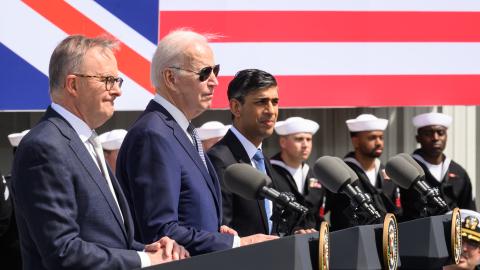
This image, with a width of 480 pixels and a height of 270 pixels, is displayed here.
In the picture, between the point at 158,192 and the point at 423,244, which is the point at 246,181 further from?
the point at 423,244

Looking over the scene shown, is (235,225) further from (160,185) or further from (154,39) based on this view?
(154,39)

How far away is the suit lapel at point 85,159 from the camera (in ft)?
10.5

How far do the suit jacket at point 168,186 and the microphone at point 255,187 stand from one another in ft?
0.93

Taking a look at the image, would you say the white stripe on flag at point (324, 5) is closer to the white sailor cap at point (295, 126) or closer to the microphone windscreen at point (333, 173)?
the white sailor cap at point (295, 126)

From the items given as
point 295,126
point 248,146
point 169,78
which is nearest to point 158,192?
point 169,78

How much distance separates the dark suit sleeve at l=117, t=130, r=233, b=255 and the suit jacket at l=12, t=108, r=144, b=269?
221mm

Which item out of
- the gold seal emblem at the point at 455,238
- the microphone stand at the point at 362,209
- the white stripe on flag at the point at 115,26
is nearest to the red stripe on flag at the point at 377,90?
the white stripe on flag at the point at 115,26

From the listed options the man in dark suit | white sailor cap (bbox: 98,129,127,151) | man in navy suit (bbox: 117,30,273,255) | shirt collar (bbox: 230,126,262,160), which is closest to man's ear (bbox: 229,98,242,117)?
the man in dark suit

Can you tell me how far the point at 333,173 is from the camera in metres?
3.47

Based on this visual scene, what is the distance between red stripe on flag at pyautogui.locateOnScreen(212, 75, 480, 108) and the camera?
6410mm

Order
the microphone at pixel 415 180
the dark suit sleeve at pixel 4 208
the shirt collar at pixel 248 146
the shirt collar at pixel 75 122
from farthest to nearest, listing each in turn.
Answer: the dark suit sleeve at pixel 4 208, the shirt collar at pixel 248 146, the microphone at pixel 415 180, the shirt collar at pixel 75 122

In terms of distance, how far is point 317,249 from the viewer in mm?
3029

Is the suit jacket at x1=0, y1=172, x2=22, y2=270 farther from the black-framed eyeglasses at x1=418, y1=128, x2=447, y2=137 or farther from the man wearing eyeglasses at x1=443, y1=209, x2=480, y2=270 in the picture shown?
the black-framed eyeglasses at x1=418, y1=128, x2=447, y2=137

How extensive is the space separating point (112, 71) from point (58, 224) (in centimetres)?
56
